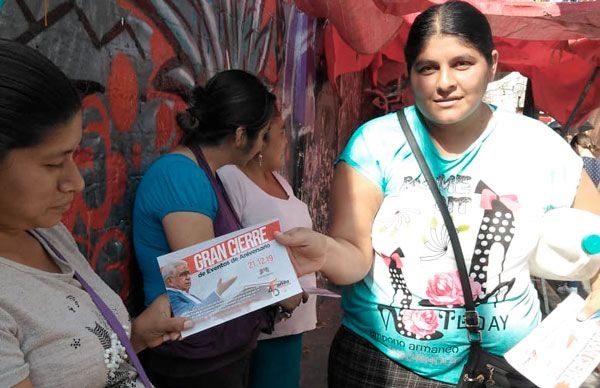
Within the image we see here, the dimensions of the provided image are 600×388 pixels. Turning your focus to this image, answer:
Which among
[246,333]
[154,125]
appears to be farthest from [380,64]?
[246,333]

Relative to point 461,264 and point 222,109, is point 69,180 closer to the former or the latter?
point 461,264

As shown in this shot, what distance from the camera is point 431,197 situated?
1.90m

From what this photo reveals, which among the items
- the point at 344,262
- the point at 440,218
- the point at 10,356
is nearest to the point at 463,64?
the point at 440,218

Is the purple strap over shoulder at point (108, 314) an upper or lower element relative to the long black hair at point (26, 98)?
lower

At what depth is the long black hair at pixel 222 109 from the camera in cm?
246

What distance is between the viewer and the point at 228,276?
5.41 ft

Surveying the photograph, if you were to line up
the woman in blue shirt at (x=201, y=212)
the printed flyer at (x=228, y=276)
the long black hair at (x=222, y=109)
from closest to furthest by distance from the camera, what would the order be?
the printed flyer at (x=228, y=276) → the woman in blue shirt at (x=201, y=212) → the long black hair at (x=222, y=109)

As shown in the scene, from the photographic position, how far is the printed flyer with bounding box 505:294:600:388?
69.3 inches

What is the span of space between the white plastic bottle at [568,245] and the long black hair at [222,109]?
1.26m

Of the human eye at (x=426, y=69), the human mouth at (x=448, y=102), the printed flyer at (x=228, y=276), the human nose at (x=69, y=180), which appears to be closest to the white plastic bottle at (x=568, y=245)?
the human mouth at (x=448, y=102)

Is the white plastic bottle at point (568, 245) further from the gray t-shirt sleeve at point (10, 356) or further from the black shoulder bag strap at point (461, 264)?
the gray t-shirt sleeve at point (10, 356)

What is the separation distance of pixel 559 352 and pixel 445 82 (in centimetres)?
90

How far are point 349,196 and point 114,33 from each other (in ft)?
3.56

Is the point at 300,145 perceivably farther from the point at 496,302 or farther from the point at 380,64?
the point at 496,302
